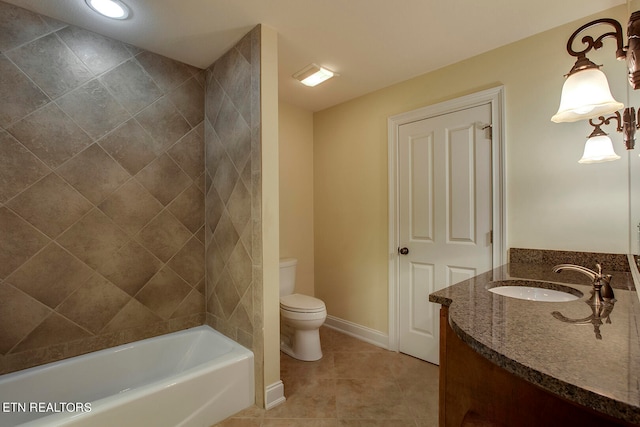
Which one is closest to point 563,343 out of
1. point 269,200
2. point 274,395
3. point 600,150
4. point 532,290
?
point 532,290

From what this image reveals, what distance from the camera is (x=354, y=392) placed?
2.00 meters

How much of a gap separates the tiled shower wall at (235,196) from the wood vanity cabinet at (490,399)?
1.11 metres

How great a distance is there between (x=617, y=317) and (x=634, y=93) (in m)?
1.22

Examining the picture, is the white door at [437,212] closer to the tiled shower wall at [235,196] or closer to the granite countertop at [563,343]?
the granite countertop at [563,343]

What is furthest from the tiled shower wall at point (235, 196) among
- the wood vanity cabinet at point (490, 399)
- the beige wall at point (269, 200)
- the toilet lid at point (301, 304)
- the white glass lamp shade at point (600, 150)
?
the white glass lamp shade at point (600, 150)

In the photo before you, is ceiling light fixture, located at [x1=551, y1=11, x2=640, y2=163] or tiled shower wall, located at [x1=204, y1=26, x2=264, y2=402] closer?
ceiling light fixture, located at [x1=551, y1=11, x2=640, y2=163]

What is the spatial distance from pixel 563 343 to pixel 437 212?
5.55 feet

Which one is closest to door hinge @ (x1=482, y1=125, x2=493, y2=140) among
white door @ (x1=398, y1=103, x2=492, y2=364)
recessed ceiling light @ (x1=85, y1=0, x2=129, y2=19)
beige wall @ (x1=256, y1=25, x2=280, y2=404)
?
white door @ (x1=398, y1=103, x2=492, y2=364)

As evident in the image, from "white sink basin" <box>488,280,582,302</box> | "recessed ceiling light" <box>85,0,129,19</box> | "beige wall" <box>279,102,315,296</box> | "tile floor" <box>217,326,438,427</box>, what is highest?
"recessed ceiling light" <box>85,0,129,19</box>

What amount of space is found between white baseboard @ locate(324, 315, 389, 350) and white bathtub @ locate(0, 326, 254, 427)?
4.13 ft

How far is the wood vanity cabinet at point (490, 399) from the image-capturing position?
0.85 m

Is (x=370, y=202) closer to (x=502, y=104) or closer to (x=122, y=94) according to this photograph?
(x=502, y=104)

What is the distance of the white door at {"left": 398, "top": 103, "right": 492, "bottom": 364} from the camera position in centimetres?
214

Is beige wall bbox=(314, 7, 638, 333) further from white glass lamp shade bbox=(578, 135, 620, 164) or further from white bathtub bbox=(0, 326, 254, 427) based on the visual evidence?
white bathtub bbox=(0, 326, 254, 427)
